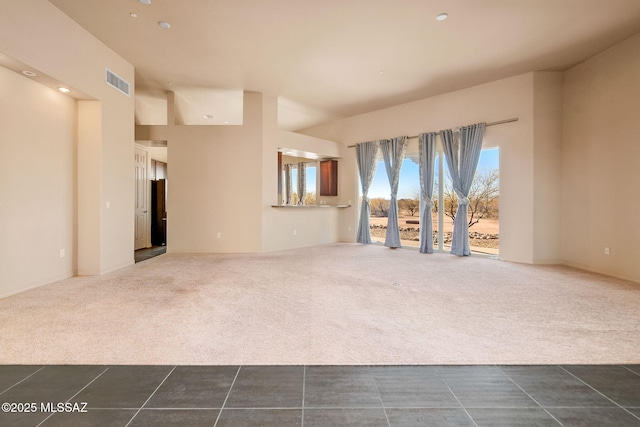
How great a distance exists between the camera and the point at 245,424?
55.4 inches

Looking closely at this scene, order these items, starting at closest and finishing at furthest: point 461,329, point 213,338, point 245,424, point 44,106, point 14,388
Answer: point 245,424 < point 14,388 < point 213,338 < point 461,329 < point 44,106

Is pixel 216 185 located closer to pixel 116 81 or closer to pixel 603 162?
pixel 116 81

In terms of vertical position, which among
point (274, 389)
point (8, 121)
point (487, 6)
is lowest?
point (274, 389)

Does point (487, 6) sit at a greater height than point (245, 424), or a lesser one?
greater

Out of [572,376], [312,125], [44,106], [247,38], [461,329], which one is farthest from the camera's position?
[312,125]

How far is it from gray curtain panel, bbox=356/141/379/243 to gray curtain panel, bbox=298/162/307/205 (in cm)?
217

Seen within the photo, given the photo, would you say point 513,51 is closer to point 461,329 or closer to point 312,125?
point 461,329

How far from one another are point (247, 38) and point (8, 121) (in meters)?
2.99

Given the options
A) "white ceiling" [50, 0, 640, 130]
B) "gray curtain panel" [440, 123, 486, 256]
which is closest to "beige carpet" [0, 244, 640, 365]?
"gray curtain panel" [440, 123, 486, 256]

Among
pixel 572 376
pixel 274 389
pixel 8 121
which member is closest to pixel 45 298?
pixel 8 121

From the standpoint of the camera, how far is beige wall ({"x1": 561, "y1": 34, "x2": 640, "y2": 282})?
14.1 feet

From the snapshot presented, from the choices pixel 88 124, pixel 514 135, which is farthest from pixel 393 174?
pixel 88 124

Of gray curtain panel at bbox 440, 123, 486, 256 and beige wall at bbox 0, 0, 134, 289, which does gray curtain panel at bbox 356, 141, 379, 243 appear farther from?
beige wall at bbox 0, 0, 134, 289

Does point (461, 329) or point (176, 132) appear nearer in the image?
point (461, 329)
